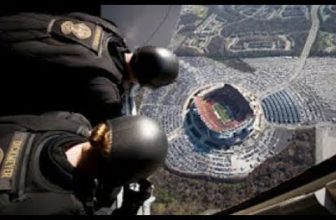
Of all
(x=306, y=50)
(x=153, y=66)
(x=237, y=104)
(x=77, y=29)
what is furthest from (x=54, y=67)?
(x=306, y=50)

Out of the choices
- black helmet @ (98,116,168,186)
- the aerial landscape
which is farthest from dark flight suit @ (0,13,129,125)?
the aerial landscape

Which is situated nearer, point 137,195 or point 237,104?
point 137,195

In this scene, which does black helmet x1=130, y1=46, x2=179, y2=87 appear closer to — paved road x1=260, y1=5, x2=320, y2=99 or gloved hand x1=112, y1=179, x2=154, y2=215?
gloved hand x1=112, y1=179, x2=154, y2=215

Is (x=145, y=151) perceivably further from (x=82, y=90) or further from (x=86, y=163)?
(x=82, y=90)

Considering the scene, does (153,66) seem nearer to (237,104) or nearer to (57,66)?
(57,66)

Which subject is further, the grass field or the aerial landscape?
the grass field
